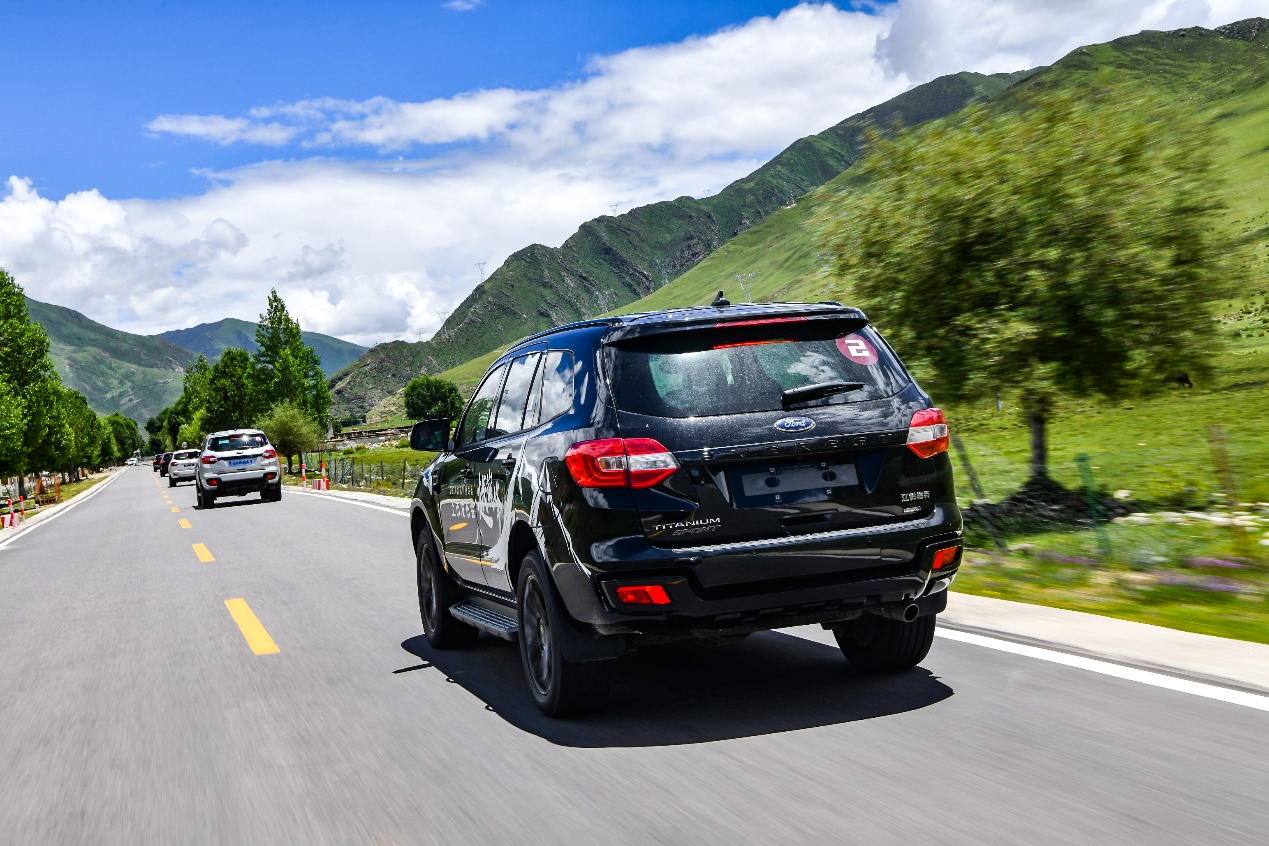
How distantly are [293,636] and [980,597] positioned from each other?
15.5ft

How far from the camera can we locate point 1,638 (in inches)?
334

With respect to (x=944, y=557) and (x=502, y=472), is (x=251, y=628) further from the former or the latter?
(x=944, y=557)

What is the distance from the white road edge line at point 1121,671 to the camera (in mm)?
4535

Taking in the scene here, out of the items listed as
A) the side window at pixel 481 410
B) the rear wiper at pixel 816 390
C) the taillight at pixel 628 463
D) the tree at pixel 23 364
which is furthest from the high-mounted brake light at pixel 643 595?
the tree at pixel 23 364

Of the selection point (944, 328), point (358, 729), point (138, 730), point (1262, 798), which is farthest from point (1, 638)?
point (944, 328)

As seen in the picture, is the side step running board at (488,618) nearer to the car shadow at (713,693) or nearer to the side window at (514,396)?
the car shadow at (713,693)

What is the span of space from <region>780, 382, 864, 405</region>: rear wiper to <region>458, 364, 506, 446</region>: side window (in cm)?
212

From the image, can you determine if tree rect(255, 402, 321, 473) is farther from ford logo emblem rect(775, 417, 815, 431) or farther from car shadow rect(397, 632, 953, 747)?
ford logo emblem rect(775, 417, 815, 431)

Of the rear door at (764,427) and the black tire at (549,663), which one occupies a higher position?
the rear door at (764,427)

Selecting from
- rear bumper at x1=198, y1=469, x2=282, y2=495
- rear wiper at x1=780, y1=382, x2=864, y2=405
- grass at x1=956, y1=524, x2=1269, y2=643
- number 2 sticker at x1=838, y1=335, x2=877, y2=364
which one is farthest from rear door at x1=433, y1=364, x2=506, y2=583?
rear bumper at x1=198, y1=469, x2=282, y2=495

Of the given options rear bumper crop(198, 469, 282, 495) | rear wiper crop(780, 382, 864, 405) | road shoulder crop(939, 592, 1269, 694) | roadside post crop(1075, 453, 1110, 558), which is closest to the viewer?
rear wiper crop(780, 382, 864, 405)

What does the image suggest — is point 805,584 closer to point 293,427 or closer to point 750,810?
point 750,810

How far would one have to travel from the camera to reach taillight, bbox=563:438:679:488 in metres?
4.39

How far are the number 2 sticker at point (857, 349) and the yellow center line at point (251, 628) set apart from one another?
4.34 m
